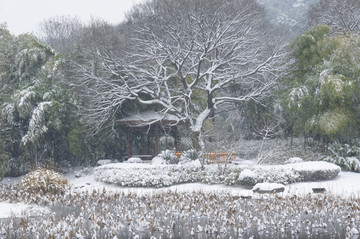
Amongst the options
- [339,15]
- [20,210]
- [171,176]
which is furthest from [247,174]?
[339,15]

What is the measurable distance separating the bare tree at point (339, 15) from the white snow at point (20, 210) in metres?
21.3

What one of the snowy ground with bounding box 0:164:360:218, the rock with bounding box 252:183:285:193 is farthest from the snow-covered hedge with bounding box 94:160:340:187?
the rock with bounding box 252:183:285:193

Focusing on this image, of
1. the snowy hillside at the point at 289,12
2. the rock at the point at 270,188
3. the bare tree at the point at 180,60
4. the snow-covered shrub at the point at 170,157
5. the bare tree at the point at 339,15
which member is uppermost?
the snowy hillside at the point at 289,12

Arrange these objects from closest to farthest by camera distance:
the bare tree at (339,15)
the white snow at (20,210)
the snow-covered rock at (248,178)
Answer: the white snow at (20,210)
the snow-covered rock at (248,178)
the bare tree at (339,15)

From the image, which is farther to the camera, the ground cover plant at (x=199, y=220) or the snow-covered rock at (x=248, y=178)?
the snow-covered rock at (x=248, y=178)

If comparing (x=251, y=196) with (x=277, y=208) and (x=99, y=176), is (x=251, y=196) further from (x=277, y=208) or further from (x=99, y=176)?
(x=99, y=176)

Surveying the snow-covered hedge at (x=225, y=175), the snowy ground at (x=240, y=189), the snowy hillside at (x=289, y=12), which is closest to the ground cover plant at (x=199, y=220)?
the snowy ground at (x=240, y=189)

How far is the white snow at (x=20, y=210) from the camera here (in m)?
9.08

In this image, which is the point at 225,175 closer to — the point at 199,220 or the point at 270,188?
the point at 270,188

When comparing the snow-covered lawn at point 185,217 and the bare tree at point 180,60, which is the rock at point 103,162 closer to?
the bare tree at point 180,60

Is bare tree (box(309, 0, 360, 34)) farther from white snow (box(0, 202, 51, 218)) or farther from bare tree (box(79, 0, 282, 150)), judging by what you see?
white snow (box(0, 202, 51, 218))

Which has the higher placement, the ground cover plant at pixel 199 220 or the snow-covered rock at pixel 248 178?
the snow-covered rock at pixel 248 178

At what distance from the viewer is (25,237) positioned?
6770mm

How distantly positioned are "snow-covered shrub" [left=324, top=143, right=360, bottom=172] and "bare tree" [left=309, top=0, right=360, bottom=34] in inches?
402
